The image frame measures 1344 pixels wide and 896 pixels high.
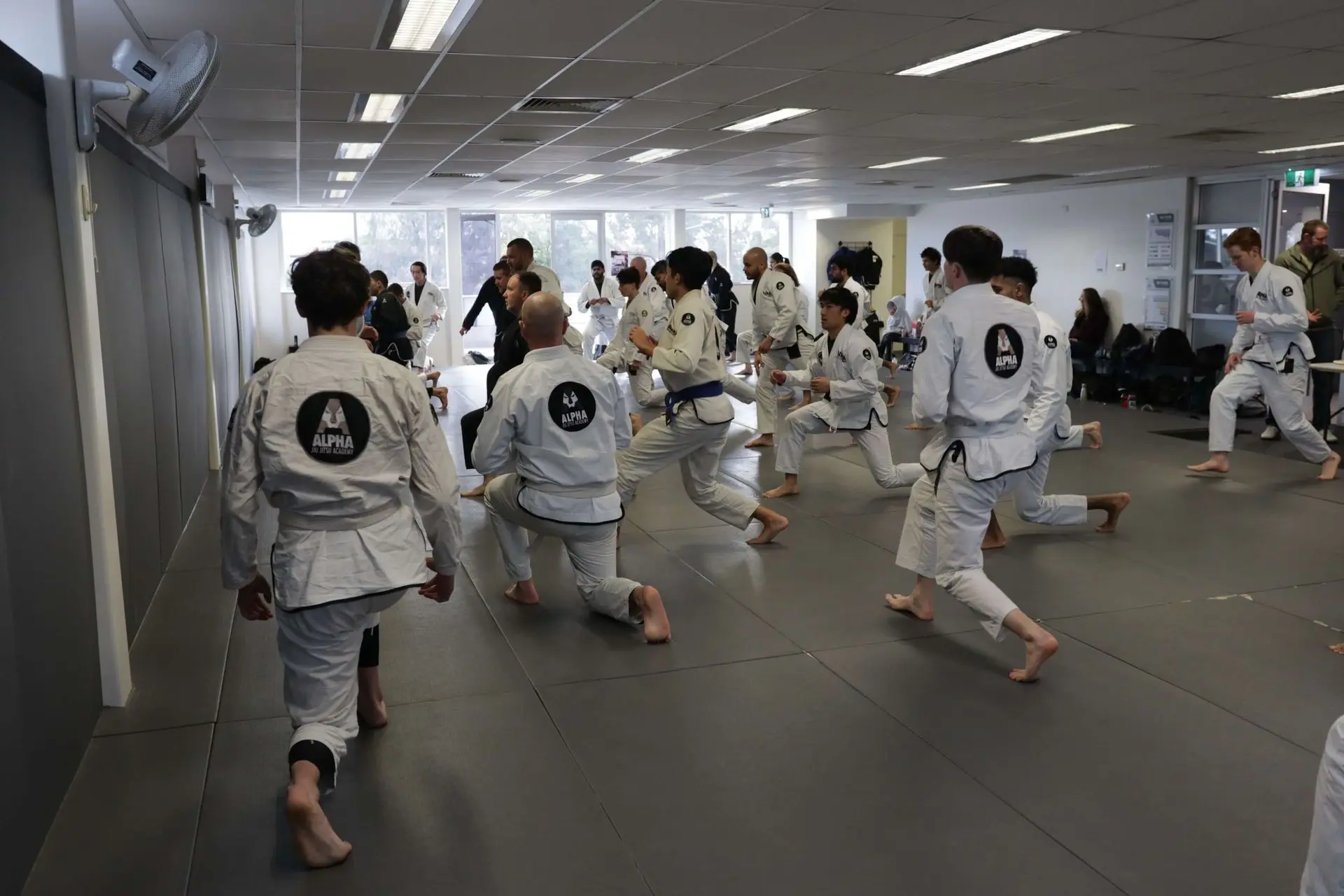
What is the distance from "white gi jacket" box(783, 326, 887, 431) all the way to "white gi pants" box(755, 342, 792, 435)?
64.7 inches

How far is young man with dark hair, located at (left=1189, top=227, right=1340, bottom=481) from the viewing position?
23.7 ft

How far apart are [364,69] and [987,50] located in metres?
3.74

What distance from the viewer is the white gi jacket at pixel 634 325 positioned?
24.7 feet

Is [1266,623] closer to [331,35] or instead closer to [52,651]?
[52,651]

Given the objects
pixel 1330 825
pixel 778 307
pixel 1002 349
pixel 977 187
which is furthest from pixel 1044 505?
pixel 977 187

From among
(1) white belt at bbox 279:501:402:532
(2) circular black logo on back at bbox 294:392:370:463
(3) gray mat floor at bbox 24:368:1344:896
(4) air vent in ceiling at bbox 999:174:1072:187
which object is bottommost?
(3) gray mat floor at bbox 24:368:1344:896

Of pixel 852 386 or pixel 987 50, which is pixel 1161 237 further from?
pixel 852 386

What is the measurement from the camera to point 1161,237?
14.7 meters

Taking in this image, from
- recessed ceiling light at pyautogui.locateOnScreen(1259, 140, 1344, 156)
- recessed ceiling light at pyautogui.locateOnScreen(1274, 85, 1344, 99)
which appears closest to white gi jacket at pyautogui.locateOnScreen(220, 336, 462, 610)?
recessed ceiling light at pyautogui.locateOnScreen(1274, 85, 1344, 99)

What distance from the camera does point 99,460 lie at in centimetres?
346

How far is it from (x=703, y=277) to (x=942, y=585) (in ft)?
7.33

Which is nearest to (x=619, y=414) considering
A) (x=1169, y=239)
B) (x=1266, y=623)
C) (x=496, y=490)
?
(x=496, y=490)

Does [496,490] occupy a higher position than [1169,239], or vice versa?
[1169,239]

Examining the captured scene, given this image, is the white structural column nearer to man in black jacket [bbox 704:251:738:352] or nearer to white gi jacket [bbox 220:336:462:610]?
white gi jacket [bbox 220:336:462:610]
